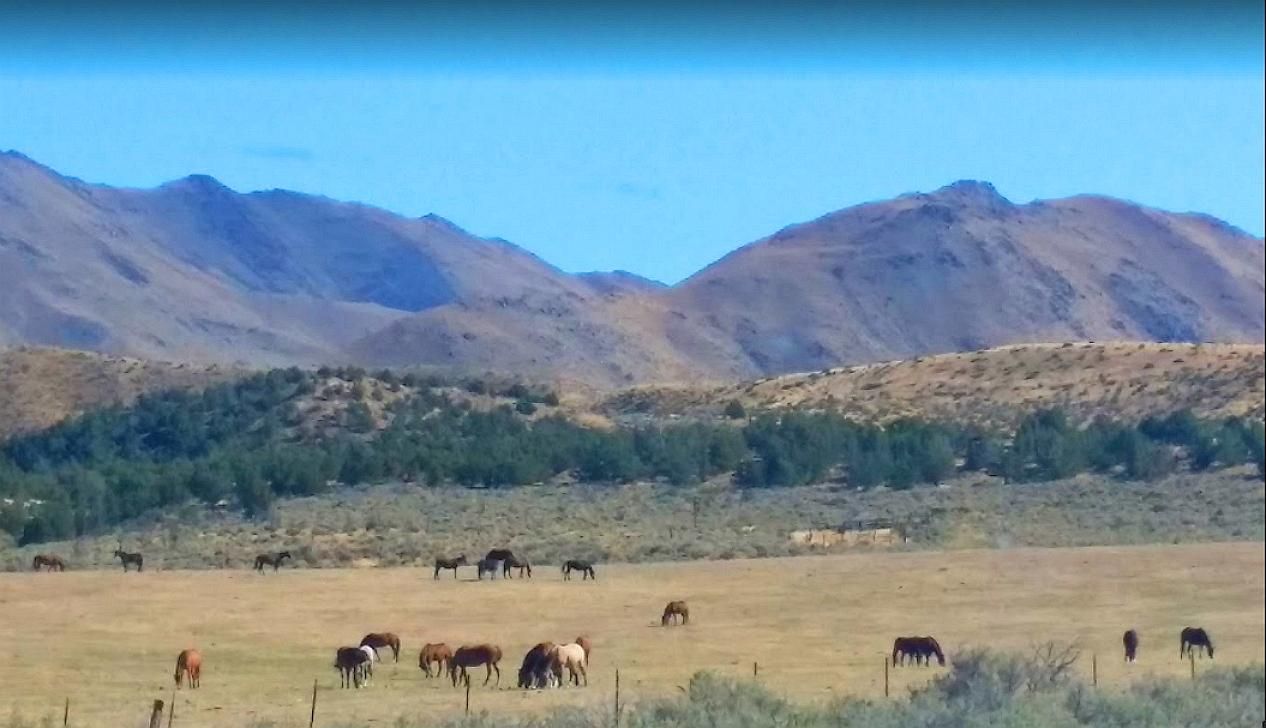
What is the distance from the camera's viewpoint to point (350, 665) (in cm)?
2791

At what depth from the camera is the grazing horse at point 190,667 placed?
25.9 metres

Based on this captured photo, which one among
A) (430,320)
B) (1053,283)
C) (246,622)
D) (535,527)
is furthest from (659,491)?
(430,320)

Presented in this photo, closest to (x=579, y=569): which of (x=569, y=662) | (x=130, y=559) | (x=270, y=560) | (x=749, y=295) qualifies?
(x=270, y=560)

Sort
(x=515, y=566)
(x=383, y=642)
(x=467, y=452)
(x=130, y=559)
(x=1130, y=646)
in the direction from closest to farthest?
(x=383, y=642) → (x=1130, y=646) → (x=130, y=559) → (x=515, y=566) → (x=467, y=452)

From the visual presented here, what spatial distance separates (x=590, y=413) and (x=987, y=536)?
35.8 m

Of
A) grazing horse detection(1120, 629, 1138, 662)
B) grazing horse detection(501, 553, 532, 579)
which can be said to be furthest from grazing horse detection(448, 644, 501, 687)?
grazing horse detection(501, 553, 532, 579)

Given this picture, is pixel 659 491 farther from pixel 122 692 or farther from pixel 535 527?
pixel 122 692

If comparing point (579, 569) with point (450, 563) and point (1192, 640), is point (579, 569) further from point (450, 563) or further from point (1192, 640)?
point (1192, 640)

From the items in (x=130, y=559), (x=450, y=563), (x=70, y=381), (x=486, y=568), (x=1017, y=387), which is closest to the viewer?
(x=130, y=559)

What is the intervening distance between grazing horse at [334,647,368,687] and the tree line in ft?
49.6

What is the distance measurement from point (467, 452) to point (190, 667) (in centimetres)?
2836

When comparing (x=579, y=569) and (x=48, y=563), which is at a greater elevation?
(x=579, y=569)

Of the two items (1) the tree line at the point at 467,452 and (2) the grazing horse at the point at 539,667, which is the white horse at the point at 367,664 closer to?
(2) the grazing horse at the point at 539,667

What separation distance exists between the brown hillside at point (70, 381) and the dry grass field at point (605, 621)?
18875 mm
